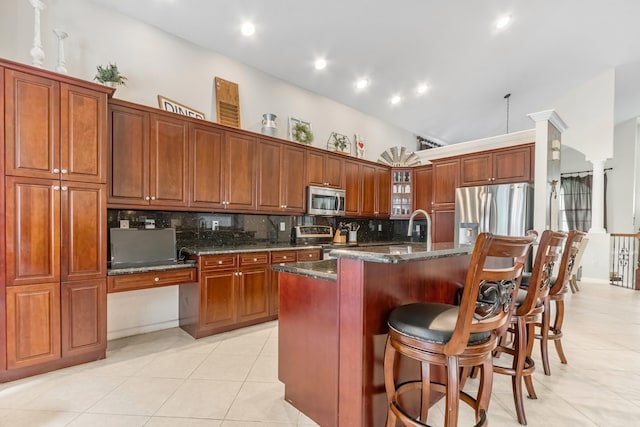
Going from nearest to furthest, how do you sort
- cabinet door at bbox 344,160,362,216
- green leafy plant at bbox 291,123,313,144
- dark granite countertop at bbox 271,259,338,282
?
1. dark granite countertop at bbox 271,259,338,282
2. green leafy plant at bbox 291,123,313,144
3. cabinet door at bbox 344,160,362,216

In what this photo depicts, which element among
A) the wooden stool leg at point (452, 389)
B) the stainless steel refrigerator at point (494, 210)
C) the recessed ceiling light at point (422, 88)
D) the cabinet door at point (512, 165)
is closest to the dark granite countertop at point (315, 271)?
the wooden stool leg at point (452, 389)

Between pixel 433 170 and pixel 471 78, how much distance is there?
1548 millimetres

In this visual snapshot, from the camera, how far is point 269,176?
12.4 feet

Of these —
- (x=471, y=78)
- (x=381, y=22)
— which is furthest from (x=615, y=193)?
(x=381, y=22)

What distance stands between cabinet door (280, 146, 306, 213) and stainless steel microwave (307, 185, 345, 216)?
12cm

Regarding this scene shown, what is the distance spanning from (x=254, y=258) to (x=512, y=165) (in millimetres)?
3681

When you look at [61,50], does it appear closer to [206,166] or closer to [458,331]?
[206,166]

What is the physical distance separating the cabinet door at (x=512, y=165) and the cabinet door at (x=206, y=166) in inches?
148

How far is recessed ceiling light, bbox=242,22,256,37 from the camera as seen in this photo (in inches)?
125

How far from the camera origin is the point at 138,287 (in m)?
2.61

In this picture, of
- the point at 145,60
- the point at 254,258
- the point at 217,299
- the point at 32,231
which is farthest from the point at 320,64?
the point at 32,231

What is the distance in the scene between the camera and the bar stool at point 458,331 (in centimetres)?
112

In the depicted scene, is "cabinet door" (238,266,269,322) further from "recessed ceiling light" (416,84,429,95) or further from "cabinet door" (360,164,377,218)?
"recessed ceiling light" (416,84,429,95)

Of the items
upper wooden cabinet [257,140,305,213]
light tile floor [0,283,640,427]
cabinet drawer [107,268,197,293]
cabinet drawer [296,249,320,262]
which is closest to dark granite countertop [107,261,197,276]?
cabinet drawer [107,268,197,293]
